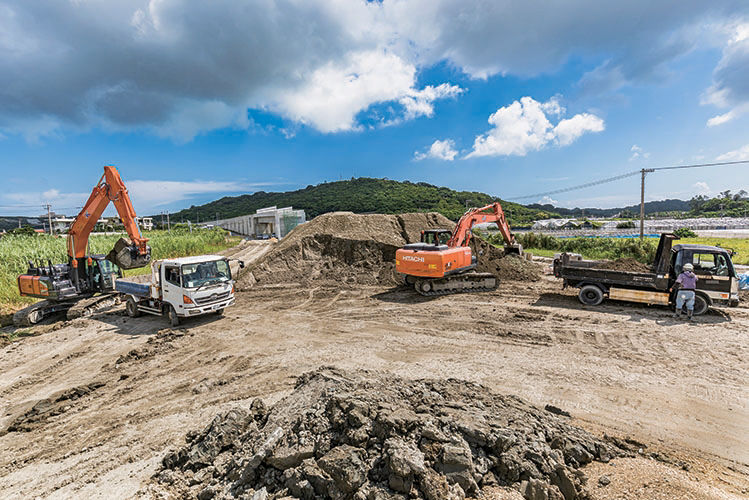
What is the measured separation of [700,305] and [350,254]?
14.0 metres

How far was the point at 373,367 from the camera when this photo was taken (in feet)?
25.4

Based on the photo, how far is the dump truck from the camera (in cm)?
1028

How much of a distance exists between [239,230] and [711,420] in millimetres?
76158

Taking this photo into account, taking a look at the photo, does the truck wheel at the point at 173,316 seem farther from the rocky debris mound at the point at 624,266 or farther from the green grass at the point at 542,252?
→ the green grass at the point at 542,252

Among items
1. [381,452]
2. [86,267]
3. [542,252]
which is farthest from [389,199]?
[381,452]

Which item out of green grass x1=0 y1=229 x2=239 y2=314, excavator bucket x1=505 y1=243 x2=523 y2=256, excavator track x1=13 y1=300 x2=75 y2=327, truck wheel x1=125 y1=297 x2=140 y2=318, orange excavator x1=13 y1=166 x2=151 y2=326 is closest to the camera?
orange excavator x1=13 y1=166 x2=151 y2=326

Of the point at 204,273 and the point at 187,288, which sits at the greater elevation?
the point at 204,273

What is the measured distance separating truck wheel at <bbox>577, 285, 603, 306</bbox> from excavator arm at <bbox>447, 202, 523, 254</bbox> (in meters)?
4.93

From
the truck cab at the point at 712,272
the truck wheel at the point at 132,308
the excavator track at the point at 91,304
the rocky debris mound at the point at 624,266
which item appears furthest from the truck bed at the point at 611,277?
the excavator track at the point at 91,304

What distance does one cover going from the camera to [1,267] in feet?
54.5

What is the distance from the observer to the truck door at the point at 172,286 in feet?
35.0

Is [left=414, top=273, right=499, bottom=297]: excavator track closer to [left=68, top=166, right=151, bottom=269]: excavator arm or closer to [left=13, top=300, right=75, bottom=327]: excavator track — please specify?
[left=68, top=166, right=151, bottom=269]: excavator arm

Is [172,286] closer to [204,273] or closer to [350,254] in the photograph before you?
[204,273]

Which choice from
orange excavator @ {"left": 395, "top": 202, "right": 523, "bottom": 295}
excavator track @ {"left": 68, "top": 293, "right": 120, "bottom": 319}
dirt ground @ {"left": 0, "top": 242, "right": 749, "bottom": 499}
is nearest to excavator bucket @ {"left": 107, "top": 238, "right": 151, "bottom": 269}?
dirt ground @ {"left": 0, "top": 242, "right": 749, "bottom": 499}
